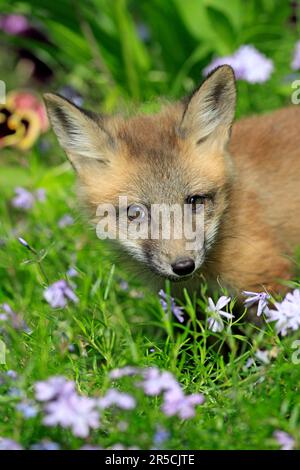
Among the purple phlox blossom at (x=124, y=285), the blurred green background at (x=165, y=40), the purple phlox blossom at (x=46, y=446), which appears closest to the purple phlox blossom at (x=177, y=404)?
the purple phlox blossom at (x=46, y=446)

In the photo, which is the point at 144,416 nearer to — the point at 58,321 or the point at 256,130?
the point at 58,321

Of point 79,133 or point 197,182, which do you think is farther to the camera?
point 79,133

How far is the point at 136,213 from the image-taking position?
301cm

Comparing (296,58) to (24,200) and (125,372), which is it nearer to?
(24,200)

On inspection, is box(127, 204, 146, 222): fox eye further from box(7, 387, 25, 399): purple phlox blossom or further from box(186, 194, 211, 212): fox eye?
box(7, 387, 25, 399): purple phlox blossom

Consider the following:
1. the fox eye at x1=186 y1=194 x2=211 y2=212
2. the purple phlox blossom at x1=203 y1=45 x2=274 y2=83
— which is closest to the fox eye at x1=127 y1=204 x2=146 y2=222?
the fox eye at x1=186 y1=194 x2=211 y2=212

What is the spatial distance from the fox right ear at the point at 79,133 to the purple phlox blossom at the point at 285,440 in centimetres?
153

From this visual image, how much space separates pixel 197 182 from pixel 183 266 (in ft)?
1.40

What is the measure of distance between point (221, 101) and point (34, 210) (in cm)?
152

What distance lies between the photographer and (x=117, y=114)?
349 cm

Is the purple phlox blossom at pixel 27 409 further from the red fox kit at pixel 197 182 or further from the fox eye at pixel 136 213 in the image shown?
the fox eye at pixel 136 213

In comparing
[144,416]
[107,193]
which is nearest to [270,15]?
[107,193]

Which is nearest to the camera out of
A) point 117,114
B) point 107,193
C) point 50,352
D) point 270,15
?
point 50,352

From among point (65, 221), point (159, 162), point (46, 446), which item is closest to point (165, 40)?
point (65, 221)
